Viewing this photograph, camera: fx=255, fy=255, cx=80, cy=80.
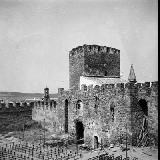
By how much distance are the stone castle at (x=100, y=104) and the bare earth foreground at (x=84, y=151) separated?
60.0 inches

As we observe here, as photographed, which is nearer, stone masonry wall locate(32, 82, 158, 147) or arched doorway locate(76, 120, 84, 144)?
stone masonry wall locate(32, 82, 158, 147)

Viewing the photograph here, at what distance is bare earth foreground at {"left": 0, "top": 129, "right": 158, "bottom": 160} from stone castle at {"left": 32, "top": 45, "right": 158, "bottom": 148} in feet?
5.00

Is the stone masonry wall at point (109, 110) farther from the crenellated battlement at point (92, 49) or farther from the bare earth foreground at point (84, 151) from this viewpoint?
the crenellated battlement at point (92, 49)

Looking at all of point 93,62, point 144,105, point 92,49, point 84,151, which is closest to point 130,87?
point 144,105

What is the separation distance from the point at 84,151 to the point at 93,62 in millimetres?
12003

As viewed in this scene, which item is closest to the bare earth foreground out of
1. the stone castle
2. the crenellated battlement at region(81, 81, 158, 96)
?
the stone castle

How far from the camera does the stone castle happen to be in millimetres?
23641

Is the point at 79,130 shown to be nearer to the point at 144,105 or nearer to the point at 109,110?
the point at 109,110

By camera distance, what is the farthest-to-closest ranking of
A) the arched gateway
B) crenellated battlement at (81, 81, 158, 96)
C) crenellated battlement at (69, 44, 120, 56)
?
crenellated battlement at (69, 44, 120, 56), the arched gateway, crenellated battlement at (81, 81, 158, 96)

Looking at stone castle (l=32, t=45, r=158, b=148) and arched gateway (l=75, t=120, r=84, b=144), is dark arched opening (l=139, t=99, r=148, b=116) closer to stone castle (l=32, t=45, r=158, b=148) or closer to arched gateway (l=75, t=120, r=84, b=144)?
stone castle (l=32, t=45, r=158, b=148)

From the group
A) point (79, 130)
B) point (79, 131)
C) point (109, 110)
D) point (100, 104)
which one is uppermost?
point (100, 104)

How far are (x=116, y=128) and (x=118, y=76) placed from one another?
12.2 metres

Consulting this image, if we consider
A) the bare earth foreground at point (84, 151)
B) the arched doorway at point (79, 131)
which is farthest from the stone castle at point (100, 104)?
the bare earth foreground at point (84, 151)

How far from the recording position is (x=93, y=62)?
3375 cm
